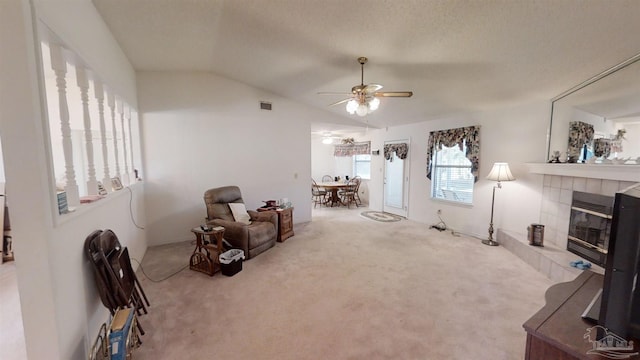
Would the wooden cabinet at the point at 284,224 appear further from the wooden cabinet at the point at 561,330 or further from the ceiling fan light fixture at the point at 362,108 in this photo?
the wooden cabinet at the point at 561,330

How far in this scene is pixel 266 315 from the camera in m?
2.28

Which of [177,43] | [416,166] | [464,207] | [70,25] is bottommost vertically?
[464,207]

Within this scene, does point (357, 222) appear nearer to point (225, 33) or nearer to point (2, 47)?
point (225, 33)

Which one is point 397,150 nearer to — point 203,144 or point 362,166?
point 362,166

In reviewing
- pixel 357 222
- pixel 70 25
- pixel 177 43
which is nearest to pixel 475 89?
pixel 357 222

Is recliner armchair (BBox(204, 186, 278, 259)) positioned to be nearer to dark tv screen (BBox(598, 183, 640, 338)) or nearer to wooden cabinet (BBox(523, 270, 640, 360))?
wooden cabinet (BBox(523, 270, 640, 360))

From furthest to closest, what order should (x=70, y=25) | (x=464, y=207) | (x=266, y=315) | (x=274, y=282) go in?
(x=464, y=207), (x=274, y=282), (x=266, y=315), (x=70, y=25)

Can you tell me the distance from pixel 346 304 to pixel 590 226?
2.91 meters

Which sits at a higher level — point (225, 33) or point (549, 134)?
point (225, 33)

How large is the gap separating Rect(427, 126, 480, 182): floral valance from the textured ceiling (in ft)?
2.14

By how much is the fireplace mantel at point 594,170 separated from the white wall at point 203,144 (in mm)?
4169

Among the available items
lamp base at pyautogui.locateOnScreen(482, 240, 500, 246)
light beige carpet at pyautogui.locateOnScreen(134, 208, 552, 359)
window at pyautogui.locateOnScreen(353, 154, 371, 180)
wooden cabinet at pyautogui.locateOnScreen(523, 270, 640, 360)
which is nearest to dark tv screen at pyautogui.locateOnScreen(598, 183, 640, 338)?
wooden cabinet at pyautogui.locateOnScreen(523, 270, 640, 360)

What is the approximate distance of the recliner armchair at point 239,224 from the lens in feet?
11.5

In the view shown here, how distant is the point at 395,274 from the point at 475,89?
112 inches
